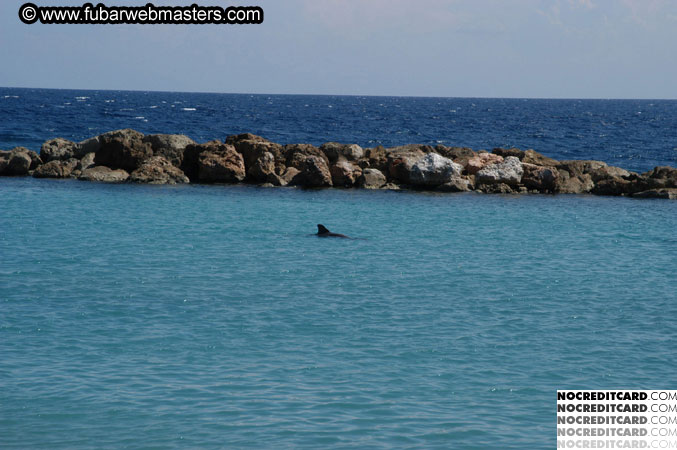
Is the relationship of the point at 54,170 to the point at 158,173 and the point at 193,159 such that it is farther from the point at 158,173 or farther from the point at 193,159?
the point at 193,159

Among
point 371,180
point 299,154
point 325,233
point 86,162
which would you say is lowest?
point 325,233

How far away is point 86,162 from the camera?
42.2 m

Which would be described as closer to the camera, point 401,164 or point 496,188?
point 496,188

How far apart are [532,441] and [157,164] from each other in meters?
32.7

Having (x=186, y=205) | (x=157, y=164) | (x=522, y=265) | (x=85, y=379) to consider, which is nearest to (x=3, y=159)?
(x=157, y=164)

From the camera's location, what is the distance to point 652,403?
11297mm

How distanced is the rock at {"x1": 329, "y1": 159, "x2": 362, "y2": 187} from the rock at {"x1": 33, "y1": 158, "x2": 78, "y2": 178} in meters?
14.1

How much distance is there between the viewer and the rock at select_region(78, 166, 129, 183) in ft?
130

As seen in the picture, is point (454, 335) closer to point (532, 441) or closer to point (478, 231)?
point (532, 441)

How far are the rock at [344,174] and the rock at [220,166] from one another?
474 centimetres

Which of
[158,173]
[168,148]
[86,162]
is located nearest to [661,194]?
[158,173]

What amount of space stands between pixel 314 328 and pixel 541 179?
27.4 m

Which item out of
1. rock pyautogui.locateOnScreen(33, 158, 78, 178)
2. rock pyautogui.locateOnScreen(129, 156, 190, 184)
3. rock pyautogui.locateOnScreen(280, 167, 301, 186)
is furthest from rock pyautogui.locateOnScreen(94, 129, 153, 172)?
rock pyautogui.locateOnScreen(280, 167, 301, 186)

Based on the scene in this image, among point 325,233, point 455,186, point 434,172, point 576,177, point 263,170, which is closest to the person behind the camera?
point 325,233
